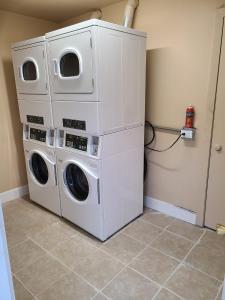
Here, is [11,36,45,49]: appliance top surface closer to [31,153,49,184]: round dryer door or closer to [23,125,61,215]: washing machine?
[23,125,61,215]: washing machine

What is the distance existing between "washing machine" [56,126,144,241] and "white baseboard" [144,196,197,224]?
0.85 ft

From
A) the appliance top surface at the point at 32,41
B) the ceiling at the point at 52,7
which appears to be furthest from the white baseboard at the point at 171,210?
the ceiling at the point at 52,7

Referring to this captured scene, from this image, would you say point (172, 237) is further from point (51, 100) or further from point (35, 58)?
point (35, 58)

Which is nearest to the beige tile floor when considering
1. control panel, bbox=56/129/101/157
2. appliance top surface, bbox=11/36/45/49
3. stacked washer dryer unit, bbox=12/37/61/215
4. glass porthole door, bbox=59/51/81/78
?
stacked washer dryer unit, bbox=12/37/61/215

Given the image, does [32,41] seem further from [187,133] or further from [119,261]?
[119,261]

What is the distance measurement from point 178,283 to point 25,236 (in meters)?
1.49

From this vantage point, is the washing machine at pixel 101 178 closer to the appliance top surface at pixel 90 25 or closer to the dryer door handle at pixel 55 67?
the dryer door handle at pixel 55 67

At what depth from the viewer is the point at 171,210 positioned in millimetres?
2598

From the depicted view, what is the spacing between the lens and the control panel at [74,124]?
1.99 metres

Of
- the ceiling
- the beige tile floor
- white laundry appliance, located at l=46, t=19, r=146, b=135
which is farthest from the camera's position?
the ceiling

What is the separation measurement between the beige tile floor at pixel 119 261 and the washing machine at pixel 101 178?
0.17 m

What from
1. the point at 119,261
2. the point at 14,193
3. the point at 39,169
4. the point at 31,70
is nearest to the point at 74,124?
the point at 31,70

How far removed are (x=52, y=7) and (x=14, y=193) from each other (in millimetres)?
2311

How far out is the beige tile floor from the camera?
167cm
